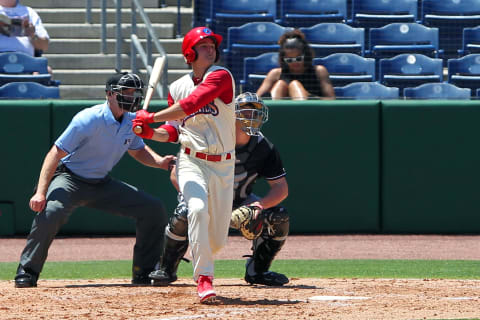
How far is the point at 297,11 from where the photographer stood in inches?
486

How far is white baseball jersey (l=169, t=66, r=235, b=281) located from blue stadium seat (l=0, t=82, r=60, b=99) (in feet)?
16.0

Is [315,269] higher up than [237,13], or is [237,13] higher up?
[237,13]

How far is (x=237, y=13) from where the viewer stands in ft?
40.6

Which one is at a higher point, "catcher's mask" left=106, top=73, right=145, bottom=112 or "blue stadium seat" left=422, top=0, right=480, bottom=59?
"blue stadium seat" left=422, top=0, right=480, bottom=59

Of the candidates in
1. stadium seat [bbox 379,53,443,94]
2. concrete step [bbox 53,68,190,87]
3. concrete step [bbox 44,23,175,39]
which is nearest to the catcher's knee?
stadium seat [bbox 379,53,443,94]

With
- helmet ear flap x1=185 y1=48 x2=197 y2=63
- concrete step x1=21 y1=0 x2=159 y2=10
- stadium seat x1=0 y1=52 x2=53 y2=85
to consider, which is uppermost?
concrete step x1=21 y1=0 x2=159 y2=10

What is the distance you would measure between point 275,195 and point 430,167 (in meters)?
3.85

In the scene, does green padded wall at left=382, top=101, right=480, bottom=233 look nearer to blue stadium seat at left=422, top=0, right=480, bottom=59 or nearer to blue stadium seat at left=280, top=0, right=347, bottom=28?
blue stadium seat at left=422, top=0, right=480, bottom=59

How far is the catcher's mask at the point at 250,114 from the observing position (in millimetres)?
6254

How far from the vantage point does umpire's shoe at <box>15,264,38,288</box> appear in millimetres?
6441

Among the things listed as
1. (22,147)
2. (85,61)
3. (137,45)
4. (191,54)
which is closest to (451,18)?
(137,45)

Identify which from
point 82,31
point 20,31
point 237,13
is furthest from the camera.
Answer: point 82,31

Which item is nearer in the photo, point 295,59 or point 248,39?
point 295,59

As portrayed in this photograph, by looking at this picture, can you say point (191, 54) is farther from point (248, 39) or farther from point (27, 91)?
point (248, 39)
